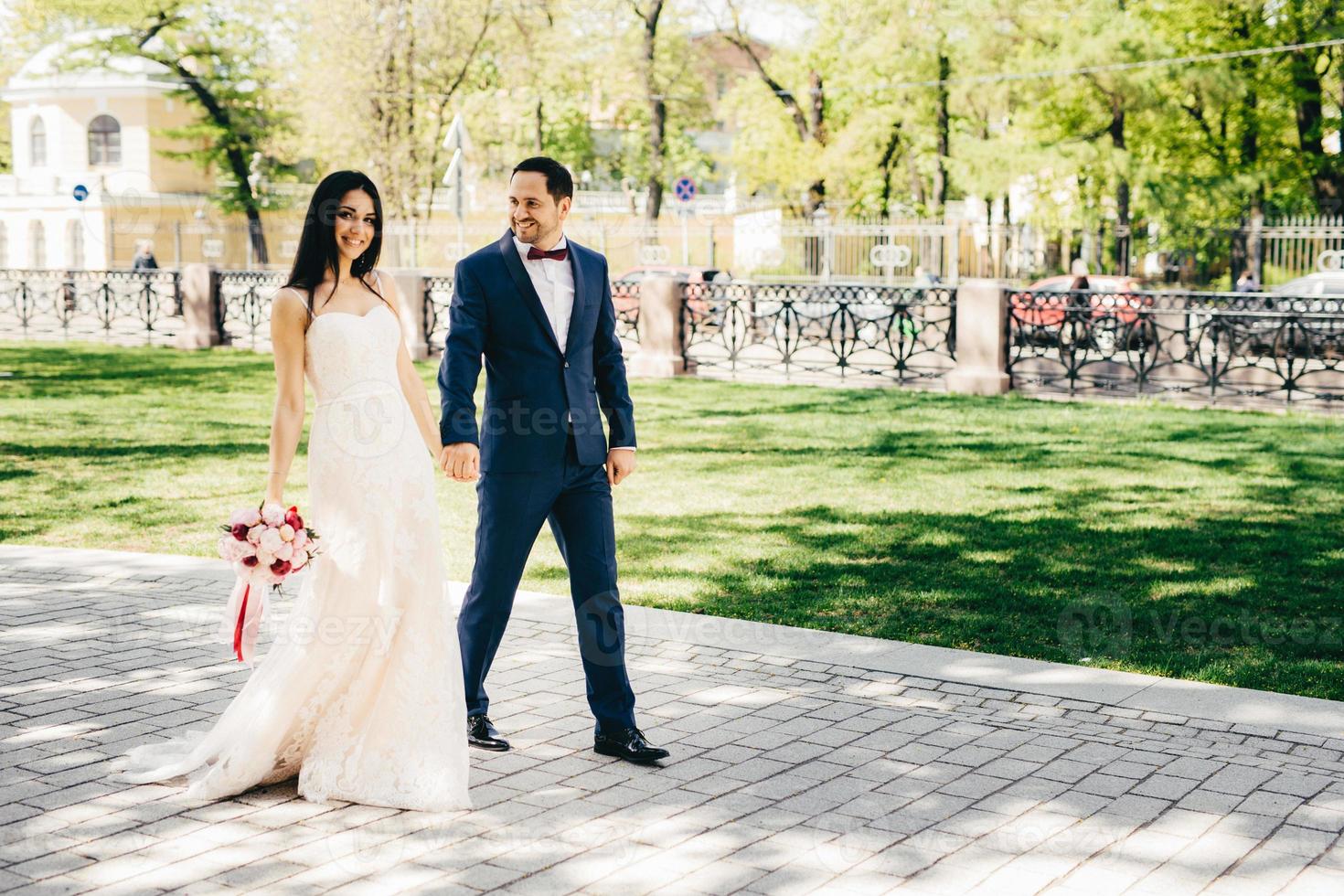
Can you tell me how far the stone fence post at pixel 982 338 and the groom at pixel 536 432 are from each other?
1402 centimetres

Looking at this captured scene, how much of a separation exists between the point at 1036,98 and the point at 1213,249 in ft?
19.1

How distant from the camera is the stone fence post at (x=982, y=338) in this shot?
61.5 ft

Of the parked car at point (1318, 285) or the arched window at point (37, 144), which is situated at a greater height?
the arched window at point (37, 144)

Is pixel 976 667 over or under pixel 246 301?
under

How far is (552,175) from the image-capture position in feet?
17.0

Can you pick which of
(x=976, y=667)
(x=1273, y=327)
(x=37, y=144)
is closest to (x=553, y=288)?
(x=976, y=667)

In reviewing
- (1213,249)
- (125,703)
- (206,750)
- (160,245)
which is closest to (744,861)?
(206,750)

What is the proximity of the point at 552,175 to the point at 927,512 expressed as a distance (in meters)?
5.87

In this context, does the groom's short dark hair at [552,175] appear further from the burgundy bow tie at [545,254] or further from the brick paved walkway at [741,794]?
the brick paved walkway at [741,794]

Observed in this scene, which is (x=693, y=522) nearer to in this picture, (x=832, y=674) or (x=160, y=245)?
(x=832, y=674)

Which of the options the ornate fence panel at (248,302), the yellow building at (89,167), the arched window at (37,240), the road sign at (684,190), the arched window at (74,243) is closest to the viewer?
the ornate fence panel at (248,302)

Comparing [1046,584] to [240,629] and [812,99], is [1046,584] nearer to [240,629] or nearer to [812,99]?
[240,629]

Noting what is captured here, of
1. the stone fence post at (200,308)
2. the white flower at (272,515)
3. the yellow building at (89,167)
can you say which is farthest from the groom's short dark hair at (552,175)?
the yellow building at (89,167)

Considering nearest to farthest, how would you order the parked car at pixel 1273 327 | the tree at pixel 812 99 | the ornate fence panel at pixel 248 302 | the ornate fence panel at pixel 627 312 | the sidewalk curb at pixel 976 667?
the sidewalk curb at pixel 976 667
the parked car at pixel 1273 327
the ornate fence panel at pixel 627 312
the ornate fence panel at pixel 248 302
the tree at pixel 812 99
